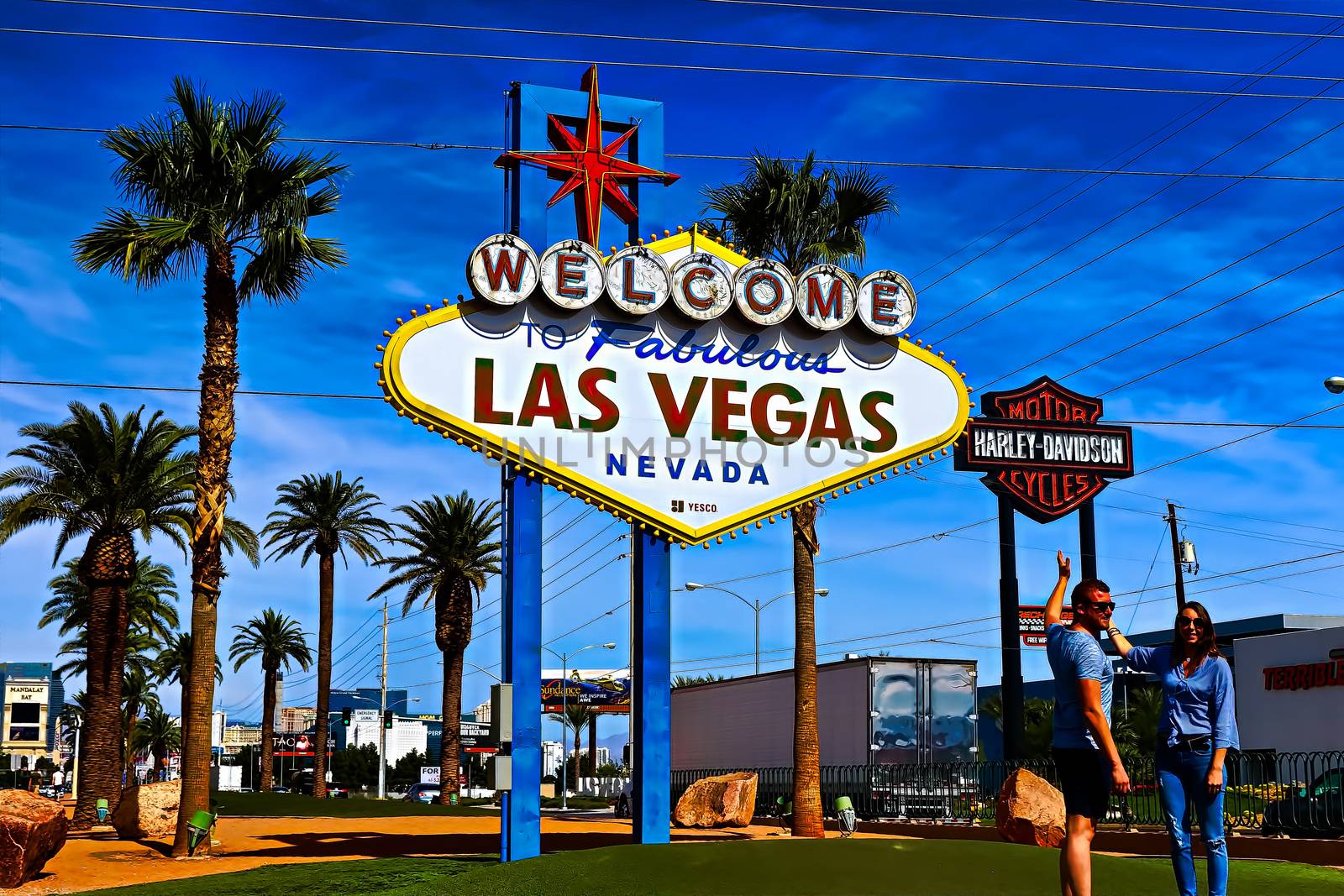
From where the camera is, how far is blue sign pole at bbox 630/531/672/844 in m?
18.7

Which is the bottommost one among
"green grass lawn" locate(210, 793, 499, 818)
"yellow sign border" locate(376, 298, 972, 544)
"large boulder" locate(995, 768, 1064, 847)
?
"green grass lawn" locate(210, 793, 499, 818)

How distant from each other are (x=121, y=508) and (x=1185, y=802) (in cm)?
3428

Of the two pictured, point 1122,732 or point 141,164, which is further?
point 1122,732

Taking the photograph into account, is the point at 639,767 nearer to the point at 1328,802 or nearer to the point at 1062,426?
the point at 1328,802

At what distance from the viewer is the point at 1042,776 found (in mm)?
27922

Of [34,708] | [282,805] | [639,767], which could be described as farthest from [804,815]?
[34,708]

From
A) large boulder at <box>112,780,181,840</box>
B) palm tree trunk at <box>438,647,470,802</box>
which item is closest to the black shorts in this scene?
large boulder at <box>112,780,181,840</box>

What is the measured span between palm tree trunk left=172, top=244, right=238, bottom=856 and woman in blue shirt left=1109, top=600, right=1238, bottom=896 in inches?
837

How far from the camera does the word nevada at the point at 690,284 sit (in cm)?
1881

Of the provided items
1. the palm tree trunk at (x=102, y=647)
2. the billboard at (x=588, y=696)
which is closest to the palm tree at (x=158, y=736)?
the billboard at (x=588, y=696)

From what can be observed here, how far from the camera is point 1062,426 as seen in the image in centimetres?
3266

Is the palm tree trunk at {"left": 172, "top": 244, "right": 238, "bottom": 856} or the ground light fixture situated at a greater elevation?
the palm tree trunk at {"left": 172, "top": 244, "right": 238, "bottom": 856}

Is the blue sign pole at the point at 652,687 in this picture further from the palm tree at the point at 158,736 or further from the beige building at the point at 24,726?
the beige building at the point at 24,726

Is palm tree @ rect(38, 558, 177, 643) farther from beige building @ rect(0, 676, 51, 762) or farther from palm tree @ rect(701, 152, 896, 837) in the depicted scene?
beige building @ rect(0, 676, 51, 762)
